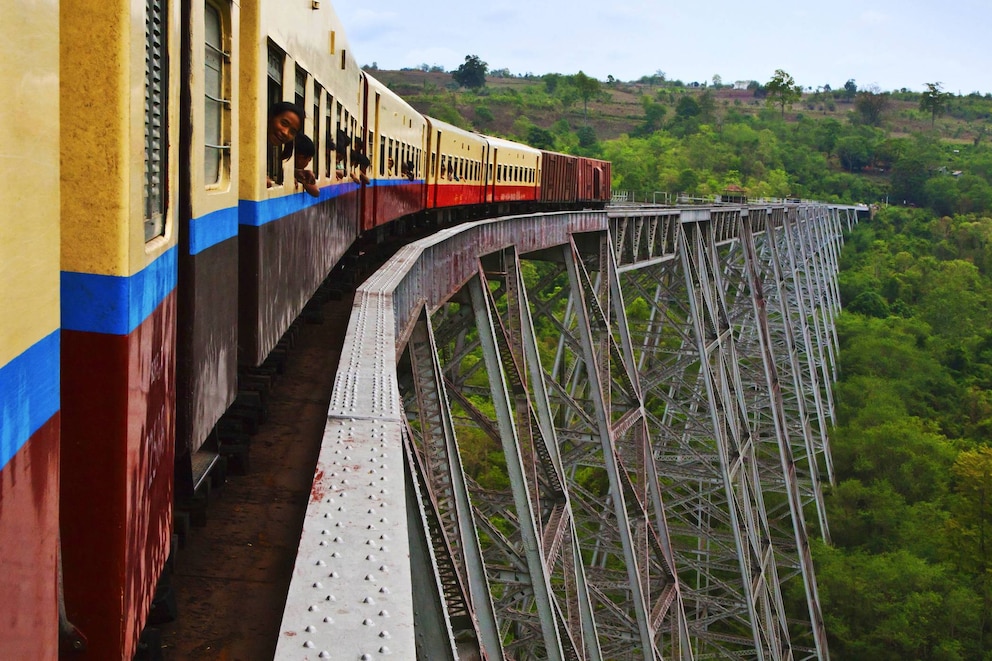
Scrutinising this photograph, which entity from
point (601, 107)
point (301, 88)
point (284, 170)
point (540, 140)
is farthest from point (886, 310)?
point (601, 107)

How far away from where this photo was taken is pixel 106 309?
1996mm

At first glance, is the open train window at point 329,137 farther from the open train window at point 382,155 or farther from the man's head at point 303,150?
the open train window at point 382,155

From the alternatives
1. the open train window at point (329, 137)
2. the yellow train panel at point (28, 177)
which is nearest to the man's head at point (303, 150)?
the open train window at point (329, 137)

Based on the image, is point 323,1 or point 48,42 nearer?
point 48,42

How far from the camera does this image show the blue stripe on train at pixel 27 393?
4.59ft

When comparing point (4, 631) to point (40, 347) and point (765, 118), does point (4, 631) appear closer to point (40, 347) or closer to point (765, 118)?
point (40, 347)

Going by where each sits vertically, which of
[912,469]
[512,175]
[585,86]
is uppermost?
[585,86]

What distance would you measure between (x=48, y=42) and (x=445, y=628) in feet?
7.59

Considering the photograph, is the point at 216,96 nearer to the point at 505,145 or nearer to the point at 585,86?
the point at 505,145

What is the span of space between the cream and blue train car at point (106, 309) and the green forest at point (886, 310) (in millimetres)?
26027

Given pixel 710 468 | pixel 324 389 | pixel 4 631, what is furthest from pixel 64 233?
pixel 710 468

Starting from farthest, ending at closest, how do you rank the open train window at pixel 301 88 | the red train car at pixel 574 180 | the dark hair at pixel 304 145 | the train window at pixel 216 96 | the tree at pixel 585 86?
the tree at pixel 585 86 < the red train car at pixel 574 180 < the open train window at pixel 301 88 < the dark hair at pixel 304 145 < the train window at pixel 216 96

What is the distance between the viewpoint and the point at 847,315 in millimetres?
53406

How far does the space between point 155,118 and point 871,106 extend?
160 metres
